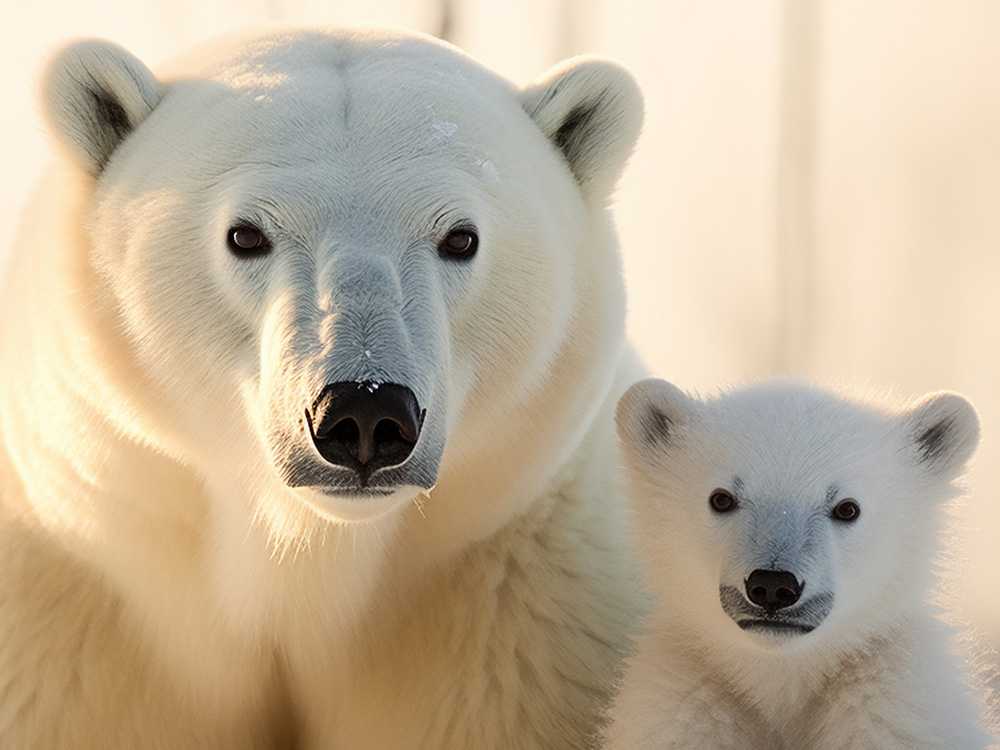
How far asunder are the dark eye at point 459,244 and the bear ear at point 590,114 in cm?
29

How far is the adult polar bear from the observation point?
1433 millimetres

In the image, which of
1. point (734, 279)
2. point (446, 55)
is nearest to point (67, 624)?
point (446, 55)

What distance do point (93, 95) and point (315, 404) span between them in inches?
22.7

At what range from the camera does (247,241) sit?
1.46 meters

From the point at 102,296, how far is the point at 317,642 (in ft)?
1.79

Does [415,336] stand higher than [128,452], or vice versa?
[415,336]

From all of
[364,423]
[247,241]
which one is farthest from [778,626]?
[247,241]

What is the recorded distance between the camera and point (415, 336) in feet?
4.56

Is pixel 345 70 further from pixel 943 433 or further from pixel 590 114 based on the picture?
pixel 943 433

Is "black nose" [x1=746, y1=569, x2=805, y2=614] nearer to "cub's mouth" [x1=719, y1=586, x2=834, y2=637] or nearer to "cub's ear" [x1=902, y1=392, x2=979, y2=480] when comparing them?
"cub's mouth" [x1=719, y1=586, x2=834, y2=637]

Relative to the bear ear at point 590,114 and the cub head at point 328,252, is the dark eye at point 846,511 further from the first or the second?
the bear ear at point 590,114

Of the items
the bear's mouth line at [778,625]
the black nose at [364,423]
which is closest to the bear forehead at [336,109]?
the black nose at [364,423]

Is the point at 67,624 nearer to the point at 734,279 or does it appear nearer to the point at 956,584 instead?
the point at 956,584

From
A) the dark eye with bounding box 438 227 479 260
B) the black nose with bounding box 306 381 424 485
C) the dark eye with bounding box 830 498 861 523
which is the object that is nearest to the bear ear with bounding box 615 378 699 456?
the dark eye with bounding box 830 498 861 523
